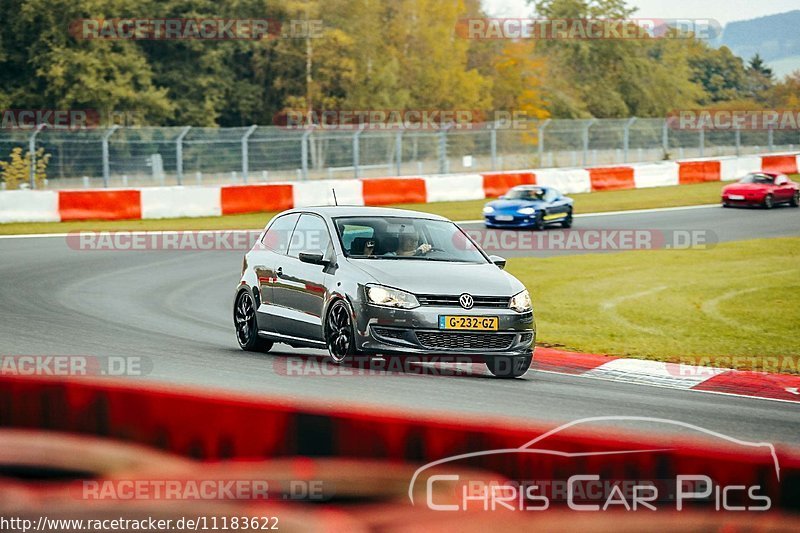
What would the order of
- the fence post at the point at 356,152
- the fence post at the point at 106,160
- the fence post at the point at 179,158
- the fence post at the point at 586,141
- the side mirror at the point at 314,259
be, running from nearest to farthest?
the side mirror at the point at 314,259 → the fence post at the point at 106,160 → the fence post at the point at 179,158 → the fence post at the point at 356,152 → the fence post at the point at 586,141

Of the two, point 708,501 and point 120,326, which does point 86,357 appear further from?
point 708,501

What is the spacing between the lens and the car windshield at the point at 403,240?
1119cm

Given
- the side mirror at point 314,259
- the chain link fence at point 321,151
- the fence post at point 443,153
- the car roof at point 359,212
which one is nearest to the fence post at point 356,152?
the chain link fence at point 321,151

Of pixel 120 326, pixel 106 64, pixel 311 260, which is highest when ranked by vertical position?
pixel 106 64

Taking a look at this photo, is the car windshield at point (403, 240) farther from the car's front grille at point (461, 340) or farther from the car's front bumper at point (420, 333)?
the car's front grille at point (461, 340)

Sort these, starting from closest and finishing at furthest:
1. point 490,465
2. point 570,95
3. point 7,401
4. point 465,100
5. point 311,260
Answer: point 490,465, point 7,401, point 311,260, point 465,100, point 570,95

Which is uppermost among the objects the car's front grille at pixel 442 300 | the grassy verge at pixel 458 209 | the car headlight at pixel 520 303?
the car's front grille at pixel 442 300

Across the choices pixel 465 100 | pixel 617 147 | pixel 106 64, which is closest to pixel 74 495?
pixel 617 147

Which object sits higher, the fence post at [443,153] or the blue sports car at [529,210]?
the fence post at [443,153]

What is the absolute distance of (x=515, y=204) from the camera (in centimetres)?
2809

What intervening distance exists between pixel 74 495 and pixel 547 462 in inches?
75.1

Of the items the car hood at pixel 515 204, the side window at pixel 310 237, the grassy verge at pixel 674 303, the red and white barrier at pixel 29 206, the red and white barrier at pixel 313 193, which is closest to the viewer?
the side window at pixel 310 237

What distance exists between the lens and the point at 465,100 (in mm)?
80625

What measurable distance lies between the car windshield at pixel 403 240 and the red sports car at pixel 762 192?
942 inches
